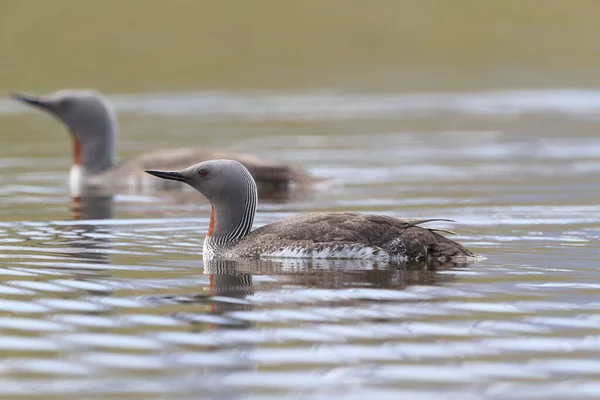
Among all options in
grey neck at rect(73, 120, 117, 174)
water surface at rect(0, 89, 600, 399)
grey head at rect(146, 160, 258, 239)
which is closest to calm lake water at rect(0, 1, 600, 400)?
water surface at rect(0, 89, 600, 399)

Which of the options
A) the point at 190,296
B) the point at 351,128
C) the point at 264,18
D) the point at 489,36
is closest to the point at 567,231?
the point at 190,296

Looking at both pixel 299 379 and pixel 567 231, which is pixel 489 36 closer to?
pixel 567 231

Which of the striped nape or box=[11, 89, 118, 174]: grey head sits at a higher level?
box=[11, 89, 118, 174]: grey head

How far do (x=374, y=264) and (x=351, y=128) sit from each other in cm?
1881

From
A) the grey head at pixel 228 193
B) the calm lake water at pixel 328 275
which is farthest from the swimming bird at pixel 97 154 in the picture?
the grey head at pixel 228 193

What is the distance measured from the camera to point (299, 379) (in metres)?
7.68

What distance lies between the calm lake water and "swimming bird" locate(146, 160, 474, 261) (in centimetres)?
18

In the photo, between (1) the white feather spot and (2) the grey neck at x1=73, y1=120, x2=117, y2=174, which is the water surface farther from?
(2) the grey neck at x1=73, y1=120, x2=117, y2=174

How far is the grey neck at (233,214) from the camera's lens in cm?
1201

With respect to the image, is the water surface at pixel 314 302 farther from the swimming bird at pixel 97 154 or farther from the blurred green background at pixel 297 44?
the blurred green background at pixel 297 44

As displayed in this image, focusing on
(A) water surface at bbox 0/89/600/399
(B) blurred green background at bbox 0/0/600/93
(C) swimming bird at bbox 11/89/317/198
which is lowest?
(A) water surface at bbox 0/89/600/399

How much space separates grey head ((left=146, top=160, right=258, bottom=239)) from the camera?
1202 cm

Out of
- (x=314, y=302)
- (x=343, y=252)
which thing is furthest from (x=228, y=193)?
(x=314, y=302)

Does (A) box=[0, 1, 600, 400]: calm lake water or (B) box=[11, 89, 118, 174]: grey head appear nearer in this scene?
(A) box=[0, 1, 600, 400]: calm lake water
